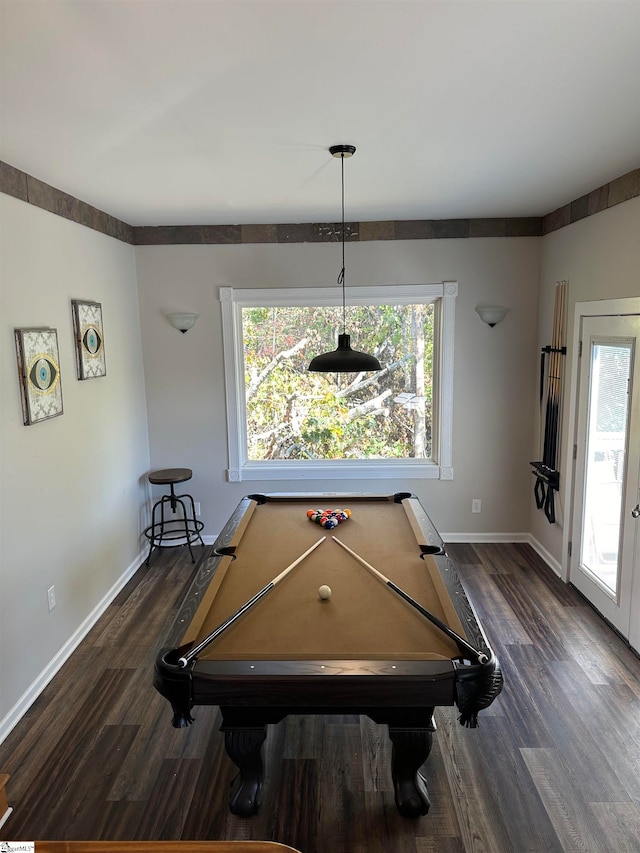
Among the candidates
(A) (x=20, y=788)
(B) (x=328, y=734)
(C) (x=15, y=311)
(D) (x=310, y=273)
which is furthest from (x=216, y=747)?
(D) (x=310, y=273)

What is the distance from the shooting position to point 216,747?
2.69 meters

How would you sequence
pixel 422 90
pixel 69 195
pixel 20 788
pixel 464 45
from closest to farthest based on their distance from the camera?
pixel 464 45
pixel 422 90
pixel 20 788
pixel 69 195

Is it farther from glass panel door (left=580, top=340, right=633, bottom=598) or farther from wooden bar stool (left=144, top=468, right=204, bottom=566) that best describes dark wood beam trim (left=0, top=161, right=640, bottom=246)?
wooden bar stool (left=144, top=468, right=204, bottom=566)

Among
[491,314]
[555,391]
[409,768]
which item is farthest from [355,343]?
[409,768]

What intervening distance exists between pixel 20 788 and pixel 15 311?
7.46ft

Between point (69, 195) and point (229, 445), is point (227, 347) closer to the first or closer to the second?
point (229, 445)

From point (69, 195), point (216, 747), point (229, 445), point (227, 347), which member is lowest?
point (216, 747)

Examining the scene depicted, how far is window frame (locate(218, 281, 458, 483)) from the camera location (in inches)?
190

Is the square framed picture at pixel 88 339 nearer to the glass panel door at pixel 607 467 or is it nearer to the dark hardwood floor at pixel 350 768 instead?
the dark hardwood floor at pixel 350 768

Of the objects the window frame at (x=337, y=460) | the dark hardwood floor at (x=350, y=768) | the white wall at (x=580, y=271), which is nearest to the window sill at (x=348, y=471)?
the window frame at (x=337, y=460)

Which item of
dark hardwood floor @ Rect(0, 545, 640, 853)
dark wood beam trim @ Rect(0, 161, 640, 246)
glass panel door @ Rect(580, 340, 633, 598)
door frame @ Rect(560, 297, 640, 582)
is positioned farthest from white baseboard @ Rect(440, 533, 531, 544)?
dark wood beam trim @ Rect(0, 161, 640, 246)

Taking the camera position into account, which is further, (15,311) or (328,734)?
(15,311)

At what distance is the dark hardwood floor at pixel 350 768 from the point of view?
220 cm

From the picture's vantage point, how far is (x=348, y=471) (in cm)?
507
